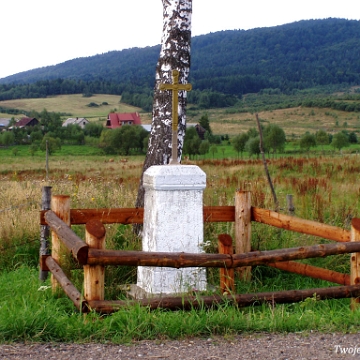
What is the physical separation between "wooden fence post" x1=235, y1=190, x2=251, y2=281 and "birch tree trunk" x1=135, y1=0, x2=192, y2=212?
148 centimetres

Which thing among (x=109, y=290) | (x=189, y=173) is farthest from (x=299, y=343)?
(x=109, y=290)

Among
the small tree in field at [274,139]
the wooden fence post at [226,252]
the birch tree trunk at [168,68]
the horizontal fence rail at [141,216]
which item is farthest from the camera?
the small tree in field at [274,139]

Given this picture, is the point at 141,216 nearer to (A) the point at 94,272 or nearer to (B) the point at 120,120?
(A) the point at 94,272

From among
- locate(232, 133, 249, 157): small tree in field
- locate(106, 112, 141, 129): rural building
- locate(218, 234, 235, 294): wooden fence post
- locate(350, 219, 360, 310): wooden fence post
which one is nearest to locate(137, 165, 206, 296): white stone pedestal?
locate(218, 234, 235, 294): wooden fence post

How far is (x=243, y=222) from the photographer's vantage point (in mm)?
7031

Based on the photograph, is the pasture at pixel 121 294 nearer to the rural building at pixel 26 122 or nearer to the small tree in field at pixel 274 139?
the small tree in field at pixel 274 139

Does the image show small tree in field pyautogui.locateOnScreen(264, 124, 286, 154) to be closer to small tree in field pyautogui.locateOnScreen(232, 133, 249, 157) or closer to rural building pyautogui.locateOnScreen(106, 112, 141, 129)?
small tree in field pyautogui.locateOnScreen(232, 133, 249, 157)

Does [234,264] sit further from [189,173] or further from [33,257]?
[33,257]

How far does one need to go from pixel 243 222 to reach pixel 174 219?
130 centimetres

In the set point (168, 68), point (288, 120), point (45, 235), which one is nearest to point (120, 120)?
point (288, 120)

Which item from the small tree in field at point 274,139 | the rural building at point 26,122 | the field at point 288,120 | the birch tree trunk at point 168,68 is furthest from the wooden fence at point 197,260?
the rural building at point 26,122

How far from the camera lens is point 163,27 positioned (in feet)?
27.7

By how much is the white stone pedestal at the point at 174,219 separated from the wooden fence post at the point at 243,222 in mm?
1013

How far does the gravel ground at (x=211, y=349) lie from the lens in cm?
437
